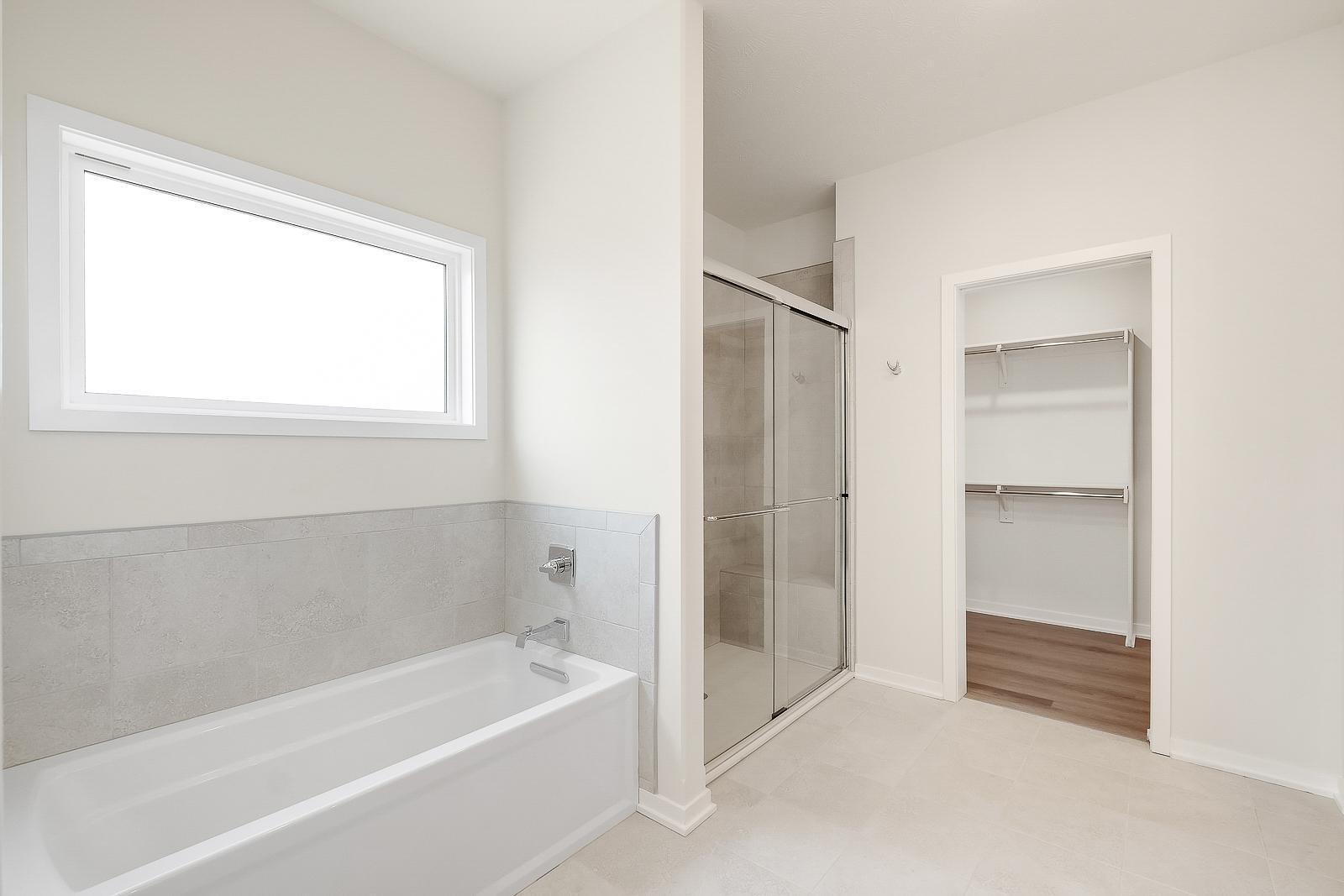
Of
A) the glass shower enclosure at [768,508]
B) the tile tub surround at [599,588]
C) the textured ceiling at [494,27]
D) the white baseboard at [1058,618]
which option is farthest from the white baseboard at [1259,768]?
the textured ceiling at [494,27]

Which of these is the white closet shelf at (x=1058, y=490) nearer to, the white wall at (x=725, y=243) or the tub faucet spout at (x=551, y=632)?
the white wall at (x=725, y=243)

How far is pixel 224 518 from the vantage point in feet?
6.43

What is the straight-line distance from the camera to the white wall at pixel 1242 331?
88.5 inches

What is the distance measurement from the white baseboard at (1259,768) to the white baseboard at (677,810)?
1906 millimetres

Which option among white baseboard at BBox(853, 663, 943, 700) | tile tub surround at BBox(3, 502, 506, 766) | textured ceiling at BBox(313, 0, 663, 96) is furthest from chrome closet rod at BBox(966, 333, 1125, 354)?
tile tub surround at BBox(3, 502, 506, 766)

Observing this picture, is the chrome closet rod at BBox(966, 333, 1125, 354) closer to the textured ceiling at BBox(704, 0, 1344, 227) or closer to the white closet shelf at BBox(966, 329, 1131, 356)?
the white closet shelf at BBox(966, 329, 1131, 356)

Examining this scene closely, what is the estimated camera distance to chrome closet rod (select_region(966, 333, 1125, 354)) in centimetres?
389

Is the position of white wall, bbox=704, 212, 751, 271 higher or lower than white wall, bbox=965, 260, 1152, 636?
higher

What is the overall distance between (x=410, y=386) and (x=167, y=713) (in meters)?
1.33

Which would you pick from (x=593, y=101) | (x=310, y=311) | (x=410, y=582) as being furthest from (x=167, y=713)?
(x=593, y=101)

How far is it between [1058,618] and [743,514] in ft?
10.0

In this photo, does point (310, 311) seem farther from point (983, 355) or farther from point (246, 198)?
point (983, 355)

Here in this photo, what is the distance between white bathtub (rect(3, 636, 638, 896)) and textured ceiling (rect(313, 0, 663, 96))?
2.30 meters

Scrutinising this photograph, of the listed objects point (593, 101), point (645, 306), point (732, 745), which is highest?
point (593, 101)
